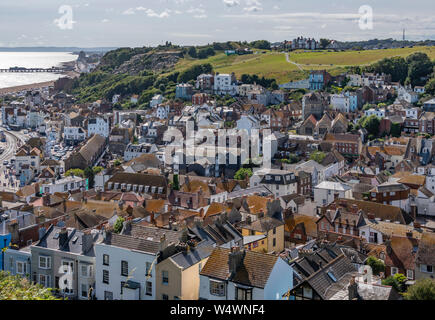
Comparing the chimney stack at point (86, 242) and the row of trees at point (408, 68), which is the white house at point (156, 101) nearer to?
the row of trees at point (408, 68)

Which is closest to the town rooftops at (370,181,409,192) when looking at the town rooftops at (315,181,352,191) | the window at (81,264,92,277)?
the town rooftops at (315,181,352,191)

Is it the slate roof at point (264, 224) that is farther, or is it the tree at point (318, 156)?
the tree at point (318, 156)

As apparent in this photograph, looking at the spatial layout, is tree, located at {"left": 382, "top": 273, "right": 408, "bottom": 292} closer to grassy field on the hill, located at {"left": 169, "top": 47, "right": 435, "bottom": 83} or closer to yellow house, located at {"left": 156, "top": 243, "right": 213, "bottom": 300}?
yellow house, located at {"left": 156, "top": 243, "right": 213, "bottom": 300}

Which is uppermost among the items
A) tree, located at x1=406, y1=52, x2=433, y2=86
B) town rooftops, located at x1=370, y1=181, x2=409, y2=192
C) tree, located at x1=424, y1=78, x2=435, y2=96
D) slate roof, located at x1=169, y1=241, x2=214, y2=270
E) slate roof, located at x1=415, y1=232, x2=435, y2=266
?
tree, located at x1=406, y1=52, x2=433, y2=86

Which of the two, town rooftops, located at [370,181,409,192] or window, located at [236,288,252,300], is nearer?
window, located at [236,288,252,300]

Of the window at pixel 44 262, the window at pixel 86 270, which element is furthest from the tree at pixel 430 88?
the window at pixel 44 262

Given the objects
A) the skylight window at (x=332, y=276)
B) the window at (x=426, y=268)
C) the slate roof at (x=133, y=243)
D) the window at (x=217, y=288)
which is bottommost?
the window at (x=426, y=268)

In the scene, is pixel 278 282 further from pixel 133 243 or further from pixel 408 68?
pixel 408 68
